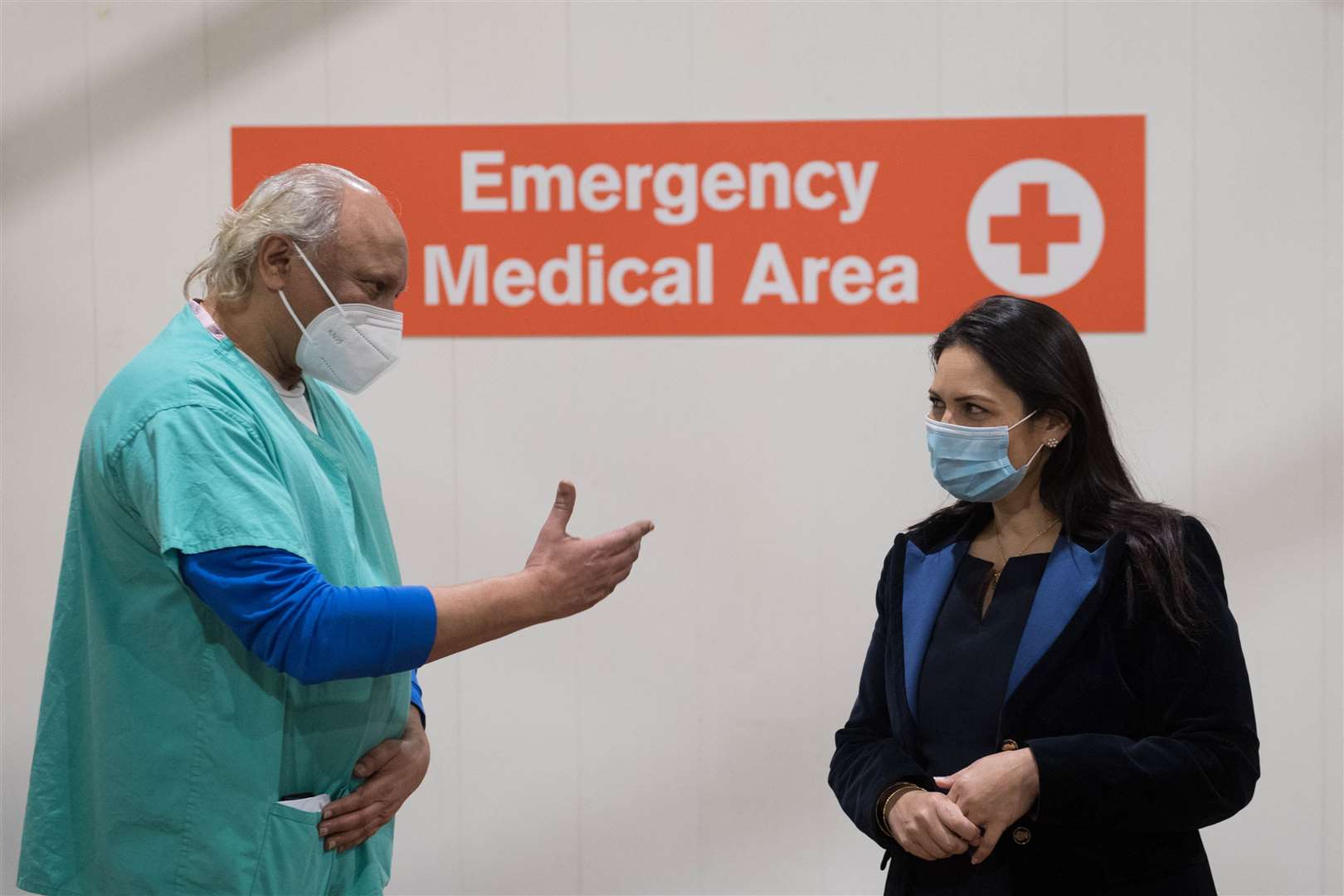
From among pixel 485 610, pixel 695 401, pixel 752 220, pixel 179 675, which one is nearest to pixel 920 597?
pixel 485 610

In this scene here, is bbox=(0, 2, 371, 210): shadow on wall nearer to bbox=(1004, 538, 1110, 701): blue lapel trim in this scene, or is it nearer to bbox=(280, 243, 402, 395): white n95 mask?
bbox=(280, 243, 402, 395): white n95 mask

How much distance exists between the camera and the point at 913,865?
169 cm

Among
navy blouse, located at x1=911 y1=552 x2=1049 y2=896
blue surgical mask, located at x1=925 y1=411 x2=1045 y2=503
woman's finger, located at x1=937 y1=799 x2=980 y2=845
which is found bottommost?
woman's finger, located at x1=937 y1=799 x2=980 y2=845

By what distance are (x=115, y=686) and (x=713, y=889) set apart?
1.77 metres

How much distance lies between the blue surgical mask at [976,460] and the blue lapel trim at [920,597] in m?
0.09

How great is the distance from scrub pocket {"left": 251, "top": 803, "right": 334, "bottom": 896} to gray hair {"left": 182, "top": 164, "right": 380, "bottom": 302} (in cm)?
68

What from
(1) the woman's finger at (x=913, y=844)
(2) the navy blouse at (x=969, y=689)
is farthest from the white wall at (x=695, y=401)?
(1) the woman's finger at (x=913, y=844)

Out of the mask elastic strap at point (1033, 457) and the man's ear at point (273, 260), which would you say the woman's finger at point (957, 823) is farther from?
the man's ear at point (273, 260)

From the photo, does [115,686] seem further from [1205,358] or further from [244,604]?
[1205,358]

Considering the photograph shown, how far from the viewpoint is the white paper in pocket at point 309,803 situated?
1.55 m

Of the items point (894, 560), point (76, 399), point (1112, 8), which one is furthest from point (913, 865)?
point (76, 399)

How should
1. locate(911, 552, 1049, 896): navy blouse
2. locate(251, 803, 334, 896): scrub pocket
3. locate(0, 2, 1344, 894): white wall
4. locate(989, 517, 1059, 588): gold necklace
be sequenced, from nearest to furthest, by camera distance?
locate(251, 803, 334, 896): scrub pocket, locate(911, 552, 1049, 896): navy blouse, locate(989, 517, 1059, 588): gold necklace, locate(0, 2, 1344, 894): white wall

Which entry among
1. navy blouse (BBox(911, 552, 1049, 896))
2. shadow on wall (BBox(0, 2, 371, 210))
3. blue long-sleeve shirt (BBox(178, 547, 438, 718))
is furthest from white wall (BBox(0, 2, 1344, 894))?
blue long-sleeve shirt (BBox(178, 547, 438, 718))

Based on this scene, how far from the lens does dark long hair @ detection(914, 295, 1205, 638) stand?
5.60ft
